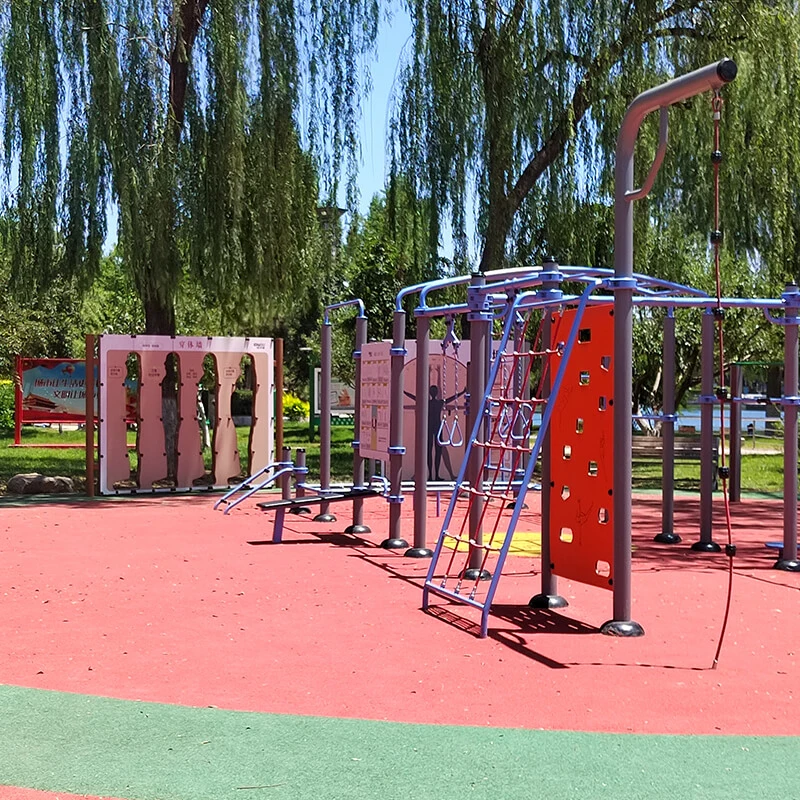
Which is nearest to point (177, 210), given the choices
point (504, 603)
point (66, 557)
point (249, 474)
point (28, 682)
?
point (249, 474)

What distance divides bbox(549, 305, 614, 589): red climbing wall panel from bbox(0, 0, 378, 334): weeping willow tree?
8714mm

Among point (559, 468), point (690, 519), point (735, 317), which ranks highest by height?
point (735, 317)

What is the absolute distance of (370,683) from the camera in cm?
548

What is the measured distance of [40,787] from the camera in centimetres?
395

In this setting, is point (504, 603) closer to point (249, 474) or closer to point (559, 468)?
point (559, 468)

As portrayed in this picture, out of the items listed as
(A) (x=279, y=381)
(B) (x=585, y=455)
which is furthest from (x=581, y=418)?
(A) (x=279, y=381)

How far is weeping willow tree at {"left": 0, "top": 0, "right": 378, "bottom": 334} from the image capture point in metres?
14.8

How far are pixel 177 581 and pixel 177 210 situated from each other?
7942 millimetres

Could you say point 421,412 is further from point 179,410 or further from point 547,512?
point 179,410

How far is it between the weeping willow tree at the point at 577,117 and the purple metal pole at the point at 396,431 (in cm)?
632

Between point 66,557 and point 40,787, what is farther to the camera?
point 66,557

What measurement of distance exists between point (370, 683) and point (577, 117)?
1197cm

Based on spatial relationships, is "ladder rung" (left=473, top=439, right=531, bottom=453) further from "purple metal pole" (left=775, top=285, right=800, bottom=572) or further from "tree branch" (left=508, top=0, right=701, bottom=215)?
"tree branch" (left=508, top=0, right=701, bottom=215)

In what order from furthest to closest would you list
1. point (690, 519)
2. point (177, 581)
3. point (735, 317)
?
point (735, 317) → point (690, 519) → point (177, 581)
